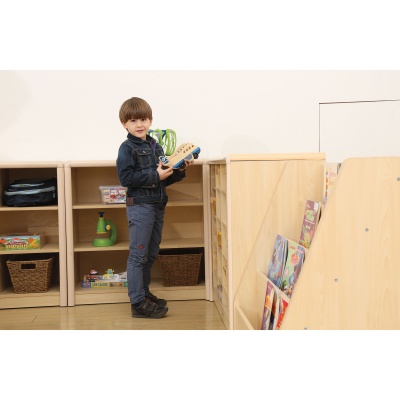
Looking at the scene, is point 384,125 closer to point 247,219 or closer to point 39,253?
point 247,219

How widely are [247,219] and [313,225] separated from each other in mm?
467

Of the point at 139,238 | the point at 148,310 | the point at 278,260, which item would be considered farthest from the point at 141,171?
the point at 278,260

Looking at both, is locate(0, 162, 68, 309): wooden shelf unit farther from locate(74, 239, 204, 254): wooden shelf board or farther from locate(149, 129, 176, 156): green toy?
locate(149, 129, 176, 156): green toy

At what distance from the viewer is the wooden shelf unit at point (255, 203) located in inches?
92.7

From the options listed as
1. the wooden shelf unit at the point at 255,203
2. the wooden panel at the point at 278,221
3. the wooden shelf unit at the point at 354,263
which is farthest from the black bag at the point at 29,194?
the wooden shelf unit at the point at 354,263

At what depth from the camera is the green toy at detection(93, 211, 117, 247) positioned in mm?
3461

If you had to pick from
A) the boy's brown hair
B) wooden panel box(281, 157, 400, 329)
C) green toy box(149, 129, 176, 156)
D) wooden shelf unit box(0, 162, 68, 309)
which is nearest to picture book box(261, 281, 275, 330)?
wooden panel box(281, 157, 400, 329)

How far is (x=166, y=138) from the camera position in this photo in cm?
341

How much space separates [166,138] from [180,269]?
2.86 feet

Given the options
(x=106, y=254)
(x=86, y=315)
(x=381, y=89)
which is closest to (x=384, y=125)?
(x=381, y=89)

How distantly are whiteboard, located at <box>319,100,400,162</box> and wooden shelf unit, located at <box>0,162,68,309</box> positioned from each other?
6.19 ft

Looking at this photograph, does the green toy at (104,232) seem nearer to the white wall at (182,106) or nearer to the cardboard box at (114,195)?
the cardboard box at (114,195)

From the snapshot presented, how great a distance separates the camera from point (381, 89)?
3.77m

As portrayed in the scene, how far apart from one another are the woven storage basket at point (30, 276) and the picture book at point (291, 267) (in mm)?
1860
